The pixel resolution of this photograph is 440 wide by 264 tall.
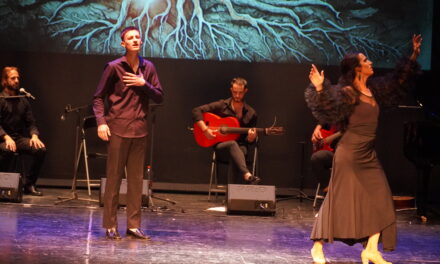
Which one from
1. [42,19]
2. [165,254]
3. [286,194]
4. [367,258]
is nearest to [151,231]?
[165,254]

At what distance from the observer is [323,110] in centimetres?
469

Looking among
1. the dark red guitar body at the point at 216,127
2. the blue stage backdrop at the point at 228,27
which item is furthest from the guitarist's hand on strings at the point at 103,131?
the blue stage backdrop at the point at 228,27

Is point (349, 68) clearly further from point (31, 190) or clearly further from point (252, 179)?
point (31, 190)

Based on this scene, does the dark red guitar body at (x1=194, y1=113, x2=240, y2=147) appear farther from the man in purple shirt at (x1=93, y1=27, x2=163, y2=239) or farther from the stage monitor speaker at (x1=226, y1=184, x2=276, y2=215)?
the man in purple shirt at (x1=93, y1=27, x2=163, y2=239)

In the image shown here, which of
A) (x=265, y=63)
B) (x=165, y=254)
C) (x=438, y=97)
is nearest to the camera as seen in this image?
(x=165, y=254)

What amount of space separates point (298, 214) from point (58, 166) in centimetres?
340

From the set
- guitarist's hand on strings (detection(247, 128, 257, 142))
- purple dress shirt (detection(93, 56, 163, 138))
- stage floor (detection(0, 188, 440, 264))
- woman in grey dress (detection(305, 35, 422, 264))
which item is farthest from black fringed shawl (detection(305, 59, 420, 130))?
guitarist's hand on strings (detection(247, 128, 257, 142))

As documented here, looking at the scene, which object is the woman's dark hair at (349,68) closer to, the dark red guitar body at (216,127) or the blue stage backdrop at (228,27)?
the dark red guitar body at (216,127)

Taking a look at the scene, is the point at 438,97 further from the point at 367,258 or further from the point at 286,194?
the point at 367,258

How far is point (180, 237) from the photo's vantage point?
583cm

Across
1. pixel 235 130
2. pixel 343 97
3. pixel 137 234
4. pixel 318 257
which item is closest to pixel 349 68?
pixel 343 97

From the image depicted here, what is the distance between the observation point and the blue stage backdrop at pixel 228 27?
908 cm

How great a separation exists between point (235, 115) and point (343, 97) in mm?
3659

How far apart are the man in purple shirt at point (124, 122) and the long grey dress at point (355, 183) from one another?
1521 millimetres
